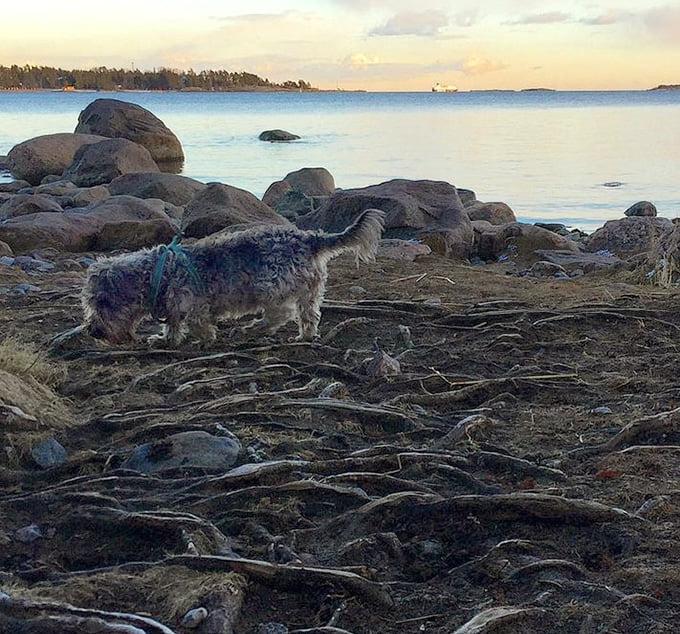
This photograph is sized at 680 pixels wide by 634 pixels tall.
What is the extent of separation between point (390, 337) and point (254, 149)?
37415 mm

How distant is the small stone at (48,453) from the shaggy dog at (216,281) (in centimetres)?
237

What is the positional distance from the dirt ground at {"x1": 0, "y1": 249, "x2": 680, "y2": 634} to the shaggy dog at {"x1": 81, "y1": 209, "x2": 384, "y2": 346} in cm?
23

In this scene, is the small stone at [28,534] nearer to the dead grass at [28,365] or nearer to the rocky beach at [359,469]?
the rocky beach at [359,469]

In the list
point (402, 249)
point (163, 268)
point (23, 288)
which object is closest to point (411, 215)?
point (402, 249)

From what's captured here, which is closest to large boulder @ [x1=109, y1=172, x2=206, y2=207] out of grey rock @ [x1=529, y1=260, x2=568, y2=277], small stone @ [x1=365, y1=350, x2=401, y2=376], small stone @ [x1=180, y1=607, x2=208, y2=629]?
grey rock @ [x1=529, y1=260, x2=568, y2=277]

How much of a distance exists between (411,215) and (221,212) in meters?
2.92

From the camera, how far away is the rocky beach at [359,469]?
11.1ft

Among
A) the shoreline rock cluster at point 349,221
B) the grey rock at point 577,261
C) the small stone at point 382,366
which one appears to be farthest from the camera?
the shoreline rock cluster at point 349,221

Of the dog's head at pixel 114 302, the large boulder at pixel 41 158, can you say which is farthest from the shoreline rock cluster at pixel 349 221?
the large boulder at pixel 41 158

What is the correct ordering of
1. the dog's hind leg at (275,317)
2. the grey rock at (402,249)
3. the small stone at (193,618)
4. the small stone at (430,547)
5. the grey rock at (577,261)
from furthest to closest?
the grey rock at (402,249)
the grey rock at (577,261)
the dog's hind leg at (275,317)
the small stone at (430,547)
the small stone at (193,618)

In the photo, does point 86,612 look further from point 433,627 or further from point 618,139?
point 618,139

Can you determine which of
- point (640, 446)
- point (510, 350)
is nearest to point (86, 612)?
point (640, 446)

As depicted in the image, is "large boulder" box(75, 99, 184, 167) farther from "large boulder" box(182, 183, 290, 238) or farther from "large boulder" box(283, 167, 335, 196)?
"large boulder" box(182, 183, 290, 238)

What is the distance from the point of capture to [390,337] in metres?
7.35
